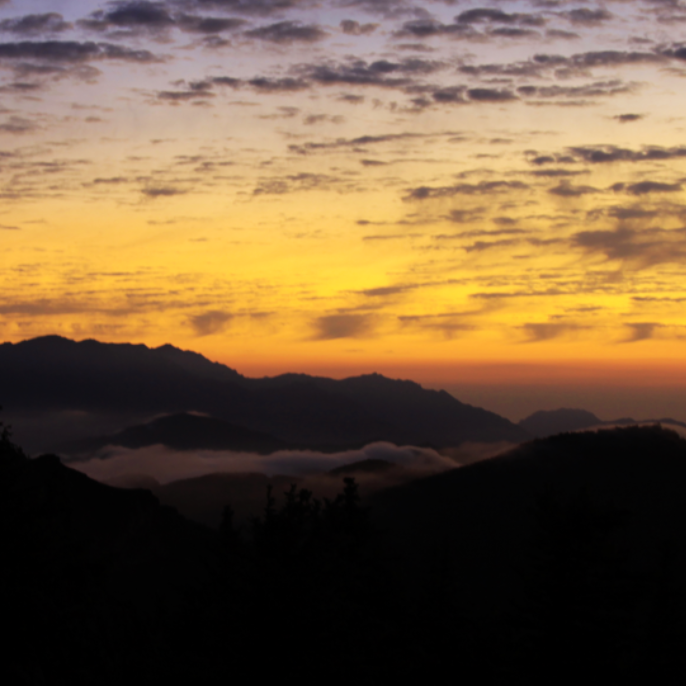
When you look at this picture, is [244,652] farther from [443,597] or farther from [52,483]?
[443,597]

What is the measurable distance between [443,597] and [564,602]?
Answer: 60.7 feet

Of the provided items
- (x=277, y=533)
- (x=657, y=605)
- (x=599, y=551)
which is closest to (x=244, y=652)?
(x=277, y=533)

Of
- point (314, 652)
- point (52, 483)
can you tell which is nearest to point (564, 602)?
point (314, 652)

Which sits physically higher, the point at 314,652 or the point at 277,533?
the point at 277,533

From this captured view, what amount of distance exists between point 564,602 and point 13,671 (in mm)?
14232

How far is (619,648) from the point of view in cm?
2073

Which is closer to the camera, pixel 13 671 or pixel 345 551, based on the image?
pixel 13 671

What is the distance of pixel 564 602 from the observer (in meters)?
21.0

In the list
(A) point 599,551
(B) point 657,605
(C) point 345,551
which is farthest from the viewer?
(B) point 657,605

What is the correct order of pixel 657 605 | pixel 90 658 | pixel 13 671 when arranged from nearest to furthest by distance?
pixel 13 671, pixel 90 658, pixel 657 605

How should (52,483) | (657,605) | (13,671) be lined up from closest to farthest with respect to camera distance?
(13,671) → (52,483) → (657,605)

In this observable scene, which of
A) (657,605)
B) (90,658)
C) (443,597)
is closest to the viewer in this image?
(90,658)

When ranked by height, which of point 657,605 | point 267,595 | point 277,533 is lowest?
point 657,605

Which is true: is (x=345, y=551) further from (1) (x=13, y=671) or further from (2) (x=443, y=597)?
(1) (x=13, y=671)
